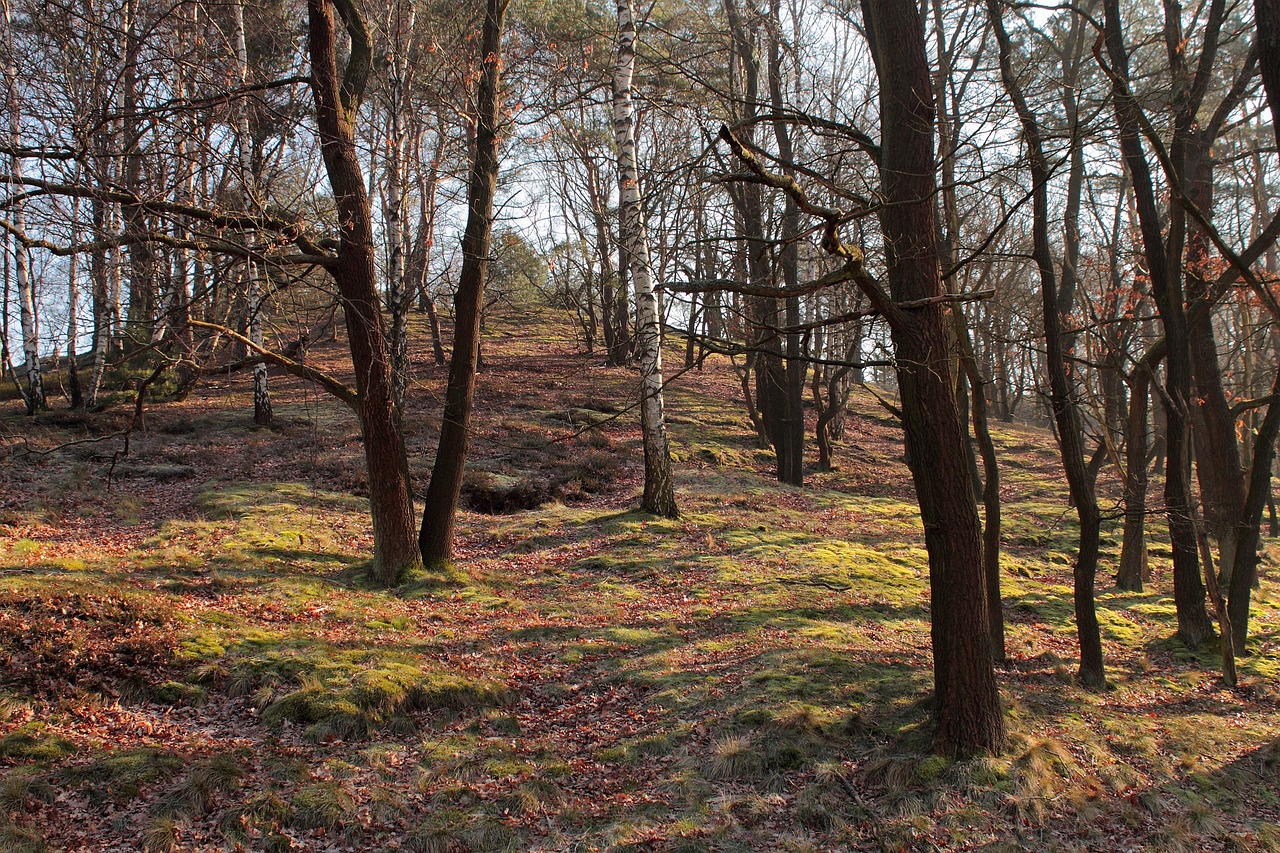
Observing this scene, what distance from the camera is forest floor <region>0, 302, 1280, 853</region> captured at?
4992mm

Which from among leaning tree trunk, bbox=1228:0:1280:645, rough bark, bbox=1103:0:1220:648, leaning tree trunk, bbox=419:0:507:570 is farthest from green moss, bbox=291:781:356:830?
leaning tree trunk, bbox=1228:0:1280:645

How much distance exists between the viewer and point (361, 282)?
27.7ft

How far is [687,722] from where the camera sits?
642cm

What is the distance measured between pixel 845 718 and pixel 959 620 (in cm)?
140

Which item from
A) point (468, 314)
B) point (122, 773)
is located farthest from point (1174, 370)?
point (122, 773)

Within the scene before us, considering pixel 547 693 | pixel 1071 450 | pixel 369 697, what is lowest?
pixel 547 693

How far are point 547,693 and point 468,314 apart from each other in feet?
16.0

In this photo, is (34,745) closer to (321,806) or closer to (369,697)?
(321,806)

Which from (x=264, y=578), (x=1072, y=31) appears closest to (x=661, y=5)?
(x=1072, y=31)

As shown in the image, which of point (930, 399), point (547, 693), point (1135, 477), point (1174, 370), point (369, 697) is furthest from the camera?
point (1135, 477)

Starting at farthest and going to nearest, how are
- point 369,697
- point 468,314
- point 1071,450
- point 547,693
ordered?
1. point 468,314
2. point 1071,450
3. point 547,693
4. point 369,697

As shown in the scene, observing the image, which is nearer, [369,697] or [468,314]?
Answer: [369,697]

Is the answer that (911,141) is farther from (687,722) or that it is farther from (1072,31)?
(1072,31)

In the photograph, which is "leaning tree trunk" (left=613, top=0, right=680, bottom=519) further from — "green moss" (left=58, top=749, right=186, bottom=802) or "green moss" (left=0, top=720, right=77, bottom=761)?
"green moss" (left=0, top=720, right=77, bottom=761)
